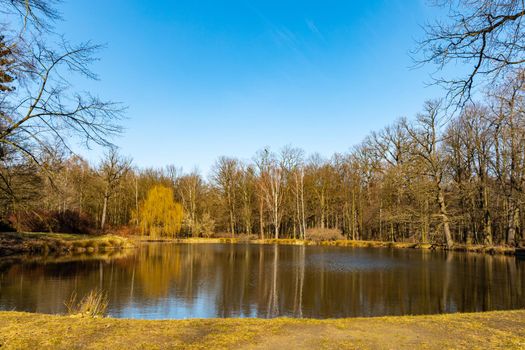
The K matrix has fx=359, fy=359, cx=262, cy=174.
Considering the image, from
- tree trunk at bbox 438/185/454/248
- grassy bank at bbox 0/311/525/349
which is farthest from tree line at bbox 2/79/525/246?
grassy bank at bbox 0/311/525/349

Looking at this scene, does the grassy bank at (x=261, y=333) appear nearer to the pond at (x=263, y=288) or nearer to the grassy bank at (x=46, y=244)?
the pond at (x=263, y=288)

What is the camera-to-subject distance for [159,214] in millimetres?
38281

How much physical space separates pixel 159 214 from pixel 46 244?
15891 mm

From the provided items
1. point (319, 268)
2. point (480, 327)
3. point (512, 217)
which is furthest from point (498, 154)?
point (480, 327)

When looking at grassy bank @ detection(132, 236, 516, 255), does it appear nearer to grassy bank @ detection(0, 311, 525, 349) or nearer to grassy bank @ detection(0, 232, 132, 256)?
grassy bank @ detection(0, 232, 132, 256)

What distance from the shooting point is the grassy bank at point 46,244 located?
21219mm

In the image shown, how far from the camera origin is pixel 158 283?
42.6ft

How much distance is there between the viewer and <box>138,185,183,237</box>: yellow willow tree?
1500 inches

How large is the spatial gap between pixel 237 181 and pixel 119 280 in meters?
34.8

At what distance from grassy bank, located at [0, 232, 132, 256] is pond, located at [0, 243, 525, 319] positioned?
12.6ft

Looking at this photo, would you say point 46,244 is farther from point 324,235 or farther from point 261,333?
point 324,235

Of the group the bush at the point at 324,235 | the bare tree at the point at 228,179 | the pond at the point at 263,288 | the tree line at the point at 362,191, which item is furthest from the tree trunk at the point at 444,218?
the bare tree at the point at 228,179

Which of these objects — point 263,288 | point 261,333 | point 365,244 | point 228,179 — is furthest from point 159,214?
point 261,333

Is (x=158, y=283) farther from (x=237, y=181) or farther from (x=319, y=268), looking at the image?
(x=237, y=181)
